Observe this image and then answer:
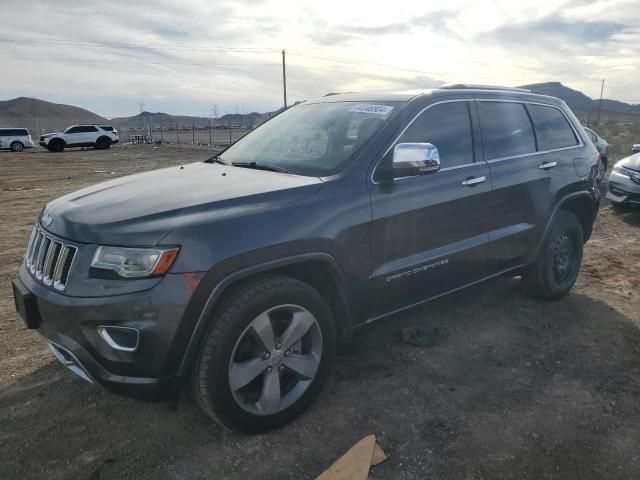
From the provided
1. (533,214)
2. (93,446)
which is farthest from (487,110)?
(93,446)

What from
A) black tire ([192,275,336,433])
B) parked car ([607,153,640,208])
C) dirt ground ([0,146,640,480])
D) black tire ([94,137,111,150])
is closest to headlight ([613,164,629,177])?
parked car ([607,153,640,208])

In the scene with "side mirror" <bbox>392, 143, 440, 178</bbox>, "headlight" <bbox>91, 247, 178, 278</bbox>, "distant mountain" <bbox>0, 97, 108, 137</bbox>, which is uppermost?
"distant mountain" <bbox>0, 97, 108, 137</bbox>

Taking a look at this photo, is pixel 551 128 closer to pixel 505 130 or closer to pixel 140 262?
pixel 505 130

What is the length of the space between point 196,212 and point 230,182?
524 mm

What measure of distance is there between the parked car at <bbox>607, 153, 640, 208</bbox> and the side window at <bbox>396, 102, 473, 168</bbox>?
612 cm

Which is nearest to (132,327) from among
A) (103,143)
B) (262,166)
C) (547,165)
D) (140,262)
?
(140,262)

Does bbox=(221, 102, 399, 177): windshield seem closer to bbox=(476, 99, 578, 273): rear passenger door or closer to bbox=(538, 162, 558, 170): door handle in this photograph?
bbox=(476, 99, 578, 273): rear passenger door

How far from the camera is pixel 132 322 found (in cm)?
229

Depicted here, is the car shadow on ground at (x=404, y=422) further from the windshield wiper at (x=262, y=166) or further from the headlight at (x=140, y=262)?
the windshield wiper at (x=262, y=166)

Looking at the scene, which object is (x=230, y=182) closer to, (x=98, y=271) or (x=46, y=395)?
(x=98, y=271)

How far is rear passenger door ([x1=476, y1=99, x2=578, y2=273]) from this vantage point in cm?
382

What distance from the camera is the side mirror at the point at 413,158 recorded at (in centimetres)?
296

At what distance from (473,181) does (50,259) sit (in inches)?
106

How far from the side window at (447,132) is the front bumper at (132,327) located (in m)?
1.79
